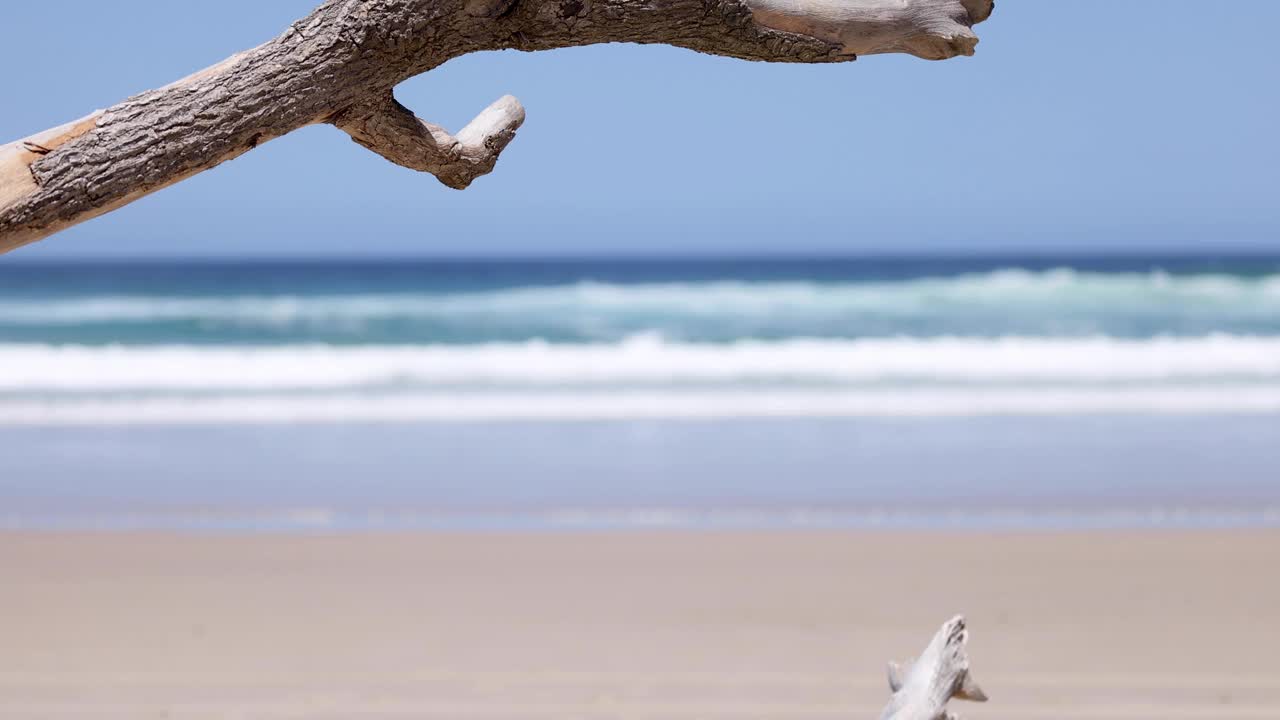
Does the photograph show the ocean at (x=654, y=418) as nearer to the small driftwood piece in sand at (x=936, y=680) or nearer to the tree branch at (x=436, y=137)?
the small driftwood piece in sand at (x=936, y=680)

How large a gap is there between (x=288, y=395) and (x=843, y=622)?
22.7 feet

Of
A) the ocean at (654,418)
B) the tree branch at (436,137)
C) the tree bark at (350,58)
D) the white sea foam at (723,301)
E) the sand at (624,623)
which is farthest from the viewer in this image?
the white sea foam at (723,301)

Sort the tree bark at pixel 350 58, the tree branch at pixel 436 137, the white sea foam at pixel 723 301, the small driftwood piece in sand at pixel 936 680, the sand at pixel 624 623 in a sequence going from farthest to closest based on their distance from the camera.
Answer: the white sea foam at pixel 723 301 → the sand at pixel 624 623 → the small driftwood piece in sand at pixel 936 680 → the tree branch at pixel 436 137 → the tree bark at pixel 350 58

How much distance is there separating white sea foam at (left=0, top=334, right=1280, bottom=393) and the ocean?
63mm

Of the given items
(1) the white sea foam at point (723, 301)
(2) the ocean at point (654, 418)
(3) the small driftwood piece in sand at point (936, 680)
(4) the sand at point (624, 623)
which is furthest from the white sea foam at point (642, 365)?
(3) the small driftwood piece in sand at point (936, 680)

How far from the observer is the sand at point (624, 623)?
3.70 meters

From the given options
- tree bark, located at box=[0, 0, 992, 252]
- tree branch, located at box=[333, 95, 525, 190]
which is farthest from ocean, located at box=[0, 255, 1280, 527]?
tree bark, located at box=[0, 0, 992, 252]

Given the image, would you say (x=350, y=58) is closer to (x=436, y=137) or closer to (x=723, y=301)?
(x=436, y=137)

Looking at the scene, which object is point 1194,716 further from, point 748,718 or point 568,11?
point 568,11

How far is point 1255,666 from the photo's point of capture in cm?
393

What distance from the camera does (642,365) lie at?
12.5 metres

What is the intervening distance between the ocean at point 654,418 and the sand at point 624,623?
1.81 ft

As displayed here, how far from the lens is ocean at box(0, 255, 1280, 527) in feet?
19.9

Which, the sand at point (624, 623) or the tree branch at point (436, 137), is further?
the sand at point (624, 623)
